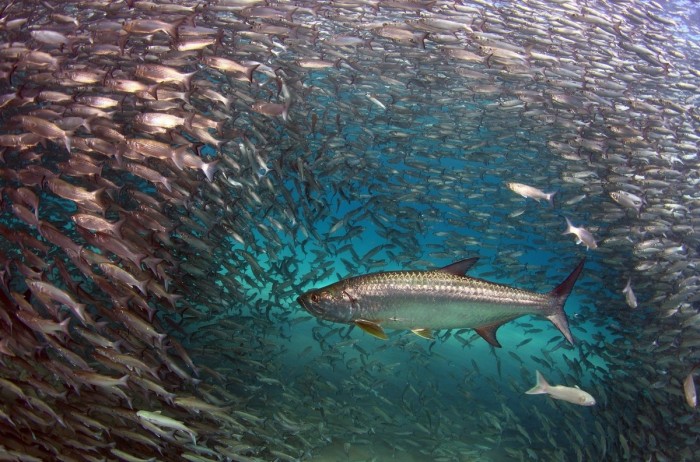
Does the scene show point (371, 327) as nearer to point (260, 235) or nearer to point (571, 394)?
point (571, 394)

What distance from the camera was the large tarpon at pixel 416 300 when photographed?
3.83m

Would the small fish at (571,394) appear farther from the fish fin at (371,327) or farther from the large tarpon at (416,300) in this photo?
the fish fin at (371,327)

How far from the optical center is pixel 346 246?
984 centimetres

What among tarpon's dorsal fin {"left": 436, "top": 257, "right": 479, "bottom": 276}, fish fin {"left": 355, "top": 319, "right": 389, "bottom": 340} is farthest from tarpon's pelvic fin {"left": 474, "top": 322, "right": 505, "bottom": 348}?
fish fin {"left": 355, "top": 319, "right": 389, "bottom": 340}

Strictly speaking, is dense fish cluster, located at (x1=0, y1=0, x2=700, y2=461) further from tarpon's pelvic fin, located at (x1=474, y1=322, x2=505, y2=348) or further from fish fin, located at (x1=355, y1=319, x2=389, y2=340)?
tarpon's pelvic fin, located at (x1=474, y1=322, x2=505, y2=348)

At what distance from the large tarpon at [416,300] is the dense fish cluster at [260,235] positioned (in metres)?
2.19

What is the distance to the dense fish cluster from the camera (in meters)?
4.97

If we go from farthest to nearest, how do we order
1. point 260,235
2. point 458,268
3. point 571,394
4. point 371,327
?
point 260,235
point 571,394
point 458,268
point 371,327

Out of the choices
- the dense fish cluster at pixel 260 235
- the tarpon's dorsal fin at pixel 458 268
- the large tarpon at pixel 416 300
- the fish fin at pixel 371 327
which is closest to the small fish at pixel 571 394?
the dense fish cluster at pixel 260 235

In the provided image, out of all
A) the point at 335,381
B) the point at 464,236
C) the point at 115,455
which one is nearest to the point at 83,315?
the point at 115,455

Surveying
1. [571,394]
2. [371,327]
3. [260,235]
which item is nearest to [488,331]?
[371,327]

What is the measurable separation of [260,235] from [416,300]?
652cm

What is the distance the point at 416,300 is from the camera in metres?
3.87

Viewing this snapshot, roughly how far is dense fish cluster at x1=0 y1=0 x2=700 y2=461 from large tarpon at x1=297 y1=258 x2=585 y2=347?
219 centimetres
